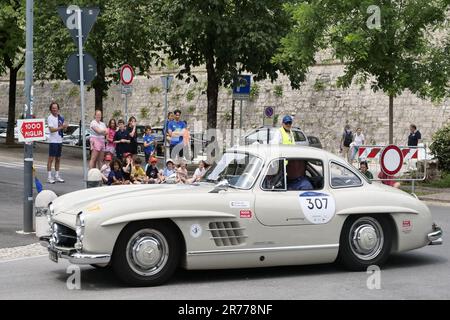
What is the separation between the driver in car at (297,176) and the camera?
375 inches

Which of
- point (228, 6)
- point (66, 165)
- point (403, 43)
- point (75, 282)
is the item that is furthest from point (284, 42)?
point (75, 282)

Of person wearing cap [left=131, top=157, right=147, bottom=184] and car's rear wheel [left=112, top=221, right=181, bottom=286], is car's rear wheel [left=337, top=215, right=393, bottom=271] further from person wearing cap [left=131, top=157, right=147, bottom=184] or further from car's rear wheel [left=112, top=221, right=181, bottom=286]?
person wearing cap [left=131, top=157, right=147, bottom=184]

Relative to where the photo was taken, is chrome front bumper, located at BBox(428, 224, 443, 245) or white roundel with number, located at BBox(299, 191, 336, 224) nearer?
white roundel with number, located at BBox(299, 191, 336, 224)

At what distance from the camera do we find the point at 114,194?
912 cm

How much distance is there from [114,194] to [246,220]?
1.49m

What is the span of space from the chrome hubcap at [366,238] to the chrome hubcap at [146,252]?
2307 millimetres

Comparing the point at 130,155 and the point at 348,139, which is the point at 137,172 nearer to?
the point at 130,155

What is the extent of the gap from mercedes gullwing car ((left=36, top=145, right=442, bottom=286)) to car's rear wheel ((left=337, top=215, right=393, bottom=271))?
0.04 feet

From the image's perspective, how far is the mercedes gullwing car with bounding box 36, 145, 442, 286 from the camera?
336 inches

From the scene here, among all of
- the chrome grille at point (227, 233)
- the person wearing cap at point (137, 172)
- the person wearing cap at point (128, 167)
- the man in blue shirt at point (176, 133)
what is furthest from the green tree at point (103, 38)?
the chrome grille at point (227, 233)

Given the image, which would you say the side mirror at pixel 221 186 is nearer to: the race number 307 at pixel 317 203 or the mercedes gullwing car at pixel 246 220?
the mercedes gullwing car at pixel 246 220

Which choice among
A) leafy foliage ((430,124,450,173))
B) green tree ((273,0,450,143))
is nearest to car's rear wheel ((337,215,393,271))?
green tree ((273,0,450,143))
